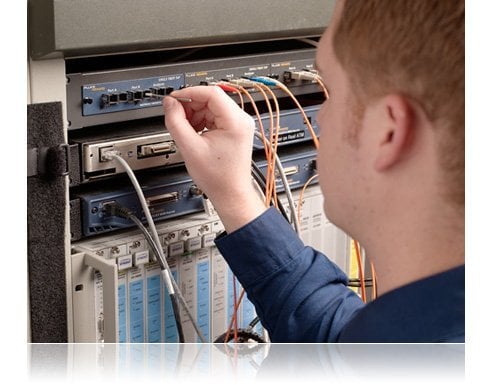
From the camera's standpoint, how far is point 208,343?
148 cm

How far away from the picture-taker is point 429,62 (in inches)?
34.4

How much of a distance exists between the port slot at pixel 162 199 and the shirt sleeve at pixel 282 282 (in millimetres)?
124

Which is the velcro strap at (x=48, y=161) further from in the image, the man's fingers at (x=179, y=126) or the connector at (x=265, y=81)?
the connector at (x=265, y=81)

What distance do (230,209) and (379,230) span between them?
0.41 meters

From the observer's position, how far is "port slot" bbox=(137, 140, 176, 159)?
4.40 feet

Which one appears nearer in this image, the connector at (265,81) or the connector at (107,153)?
the connector at (107,153)

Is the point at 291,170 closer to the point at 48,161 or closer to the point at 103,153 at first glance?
the point at 103,153

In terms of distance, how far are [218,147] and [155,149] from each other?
100mm

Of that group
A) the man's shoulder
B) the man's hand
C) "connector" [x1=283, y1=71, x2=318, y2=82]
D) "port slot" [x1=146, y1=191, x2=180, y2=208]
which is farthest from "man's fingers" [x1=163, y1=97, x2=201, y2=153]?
the man's shoulder

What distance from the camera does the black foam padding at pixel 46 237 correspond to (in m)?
1.20

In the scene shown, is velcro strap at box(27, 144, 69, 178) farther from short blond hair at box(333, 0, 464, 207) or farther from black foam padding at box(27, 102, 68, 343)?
short blond hair at box(333, 0, 464, 207)

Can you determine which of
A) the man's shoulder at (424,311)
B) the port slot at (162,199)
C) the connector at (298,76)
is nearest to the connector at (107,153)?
the port slot at (162,199)
